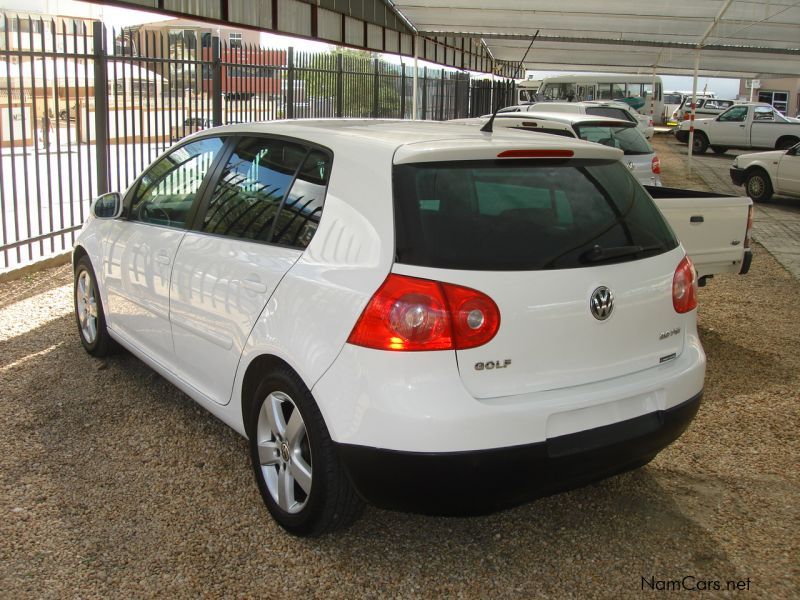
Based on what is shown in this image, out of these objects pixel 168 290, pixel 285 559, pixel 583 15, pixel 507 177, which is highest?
pixel 583 15

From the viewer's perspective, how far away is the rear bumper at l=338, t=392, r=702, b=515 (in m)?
2.83

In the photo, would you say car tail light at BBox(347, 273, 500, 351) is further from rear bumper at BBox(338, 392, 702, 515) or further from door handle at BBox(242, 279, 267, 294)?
door handle at BBox(242, 279, 267, 294)

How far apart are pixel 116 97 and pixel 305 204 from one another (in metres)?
6.65

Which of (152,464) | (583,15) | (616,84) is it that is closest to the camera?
(152,464)

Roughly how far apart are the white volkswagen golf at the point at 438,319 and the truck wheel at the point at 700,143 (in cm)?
2853

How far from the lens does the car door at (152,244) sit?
4242 mm

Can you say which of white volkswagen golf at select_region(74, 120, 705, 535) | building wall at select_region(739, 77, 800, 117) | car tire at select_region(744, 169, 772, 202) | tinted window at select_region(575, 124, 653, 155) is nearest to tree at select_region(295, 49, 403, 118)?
tinted window at select_region(575, 124, 653, 155)

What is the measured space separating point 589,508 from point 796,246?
914cm

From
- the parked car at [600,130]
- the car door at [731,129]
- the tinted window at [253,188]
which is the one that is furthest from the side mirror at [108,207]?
the car door at [731,129]

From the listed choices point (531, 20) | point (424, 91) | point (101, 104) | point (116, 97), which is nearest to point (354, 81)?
point (531, 20)

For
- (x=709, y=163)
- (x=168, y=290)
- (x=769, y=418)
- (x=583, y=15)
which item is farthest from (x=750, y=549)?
(x=709, y=163)

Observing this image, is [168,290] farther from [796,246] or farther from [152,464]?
[796,246]

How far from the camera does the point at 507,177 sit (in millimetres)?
3223

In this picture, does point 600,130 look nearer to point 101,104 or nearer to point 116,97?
point 116,97
